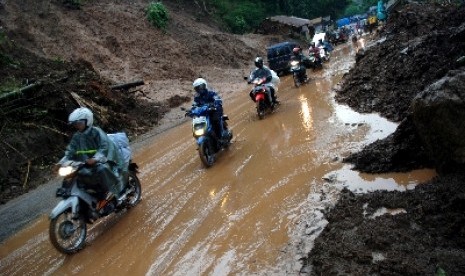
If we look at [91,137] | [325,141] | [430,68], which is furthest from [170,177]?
[430,68]

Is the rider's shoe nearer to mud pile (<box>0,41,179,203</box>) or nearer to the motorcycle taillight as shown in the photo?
the motorcycle taillight

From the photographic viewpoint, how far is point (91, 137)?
7.25 metres

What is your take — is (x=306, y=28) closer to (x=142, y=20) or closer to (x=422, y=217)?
(x=142, y=20)

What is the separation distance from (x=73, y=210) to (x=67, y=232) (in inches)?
13.4

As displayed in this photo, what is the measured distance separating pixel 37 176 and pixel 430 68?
1054 centimetres

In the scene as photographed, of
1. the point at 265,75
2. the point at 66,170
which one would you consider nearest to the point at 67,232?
the point at 66,170

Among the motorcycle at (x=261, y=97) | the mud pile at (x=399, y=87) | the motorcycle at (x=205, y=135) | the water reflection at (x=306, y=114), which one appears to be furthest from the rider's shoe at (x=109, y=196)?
the motorcycle at (x=261, y=97)

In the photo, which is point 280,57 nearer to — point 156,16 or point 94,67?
point 94,67

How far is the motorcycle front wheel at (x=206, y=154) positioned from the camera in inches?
365

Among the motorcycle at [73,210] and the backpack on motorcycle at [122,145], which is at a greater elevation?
the backpack on motorcycle at [122,145]

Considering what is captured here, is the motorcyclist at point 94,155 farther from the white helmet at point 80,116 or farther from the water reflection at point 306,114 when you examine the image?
the water reflection at point 306,114

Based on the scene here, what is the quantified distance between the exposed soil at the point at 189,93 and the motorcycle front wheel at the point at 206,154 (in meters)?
3.15

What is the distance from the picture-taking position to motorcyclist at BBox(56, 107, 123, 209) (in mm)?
6945

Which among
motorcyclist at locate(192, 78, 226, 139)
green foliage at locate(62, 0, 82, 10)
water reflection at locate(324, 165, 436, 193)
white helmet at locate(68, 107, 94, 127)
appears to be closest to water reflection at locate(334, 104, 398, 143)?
water reflection at locate(324, 165, 436, 193)
